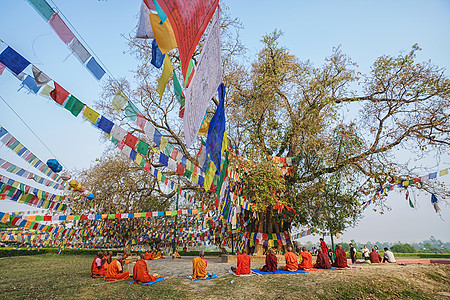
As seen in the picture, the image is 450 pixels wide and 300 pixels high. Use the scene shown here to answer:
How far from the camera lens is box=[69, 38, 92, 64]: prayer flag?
376 cm

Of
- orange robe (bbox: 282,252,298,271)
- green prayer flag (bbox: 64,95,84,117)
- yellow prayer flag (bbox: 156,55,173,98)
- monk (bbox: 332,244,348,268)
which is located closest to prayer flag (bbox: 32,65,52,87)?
green prayer flag (bbox: 64,95,84,117)

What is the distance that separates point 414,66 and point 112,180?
16035 millimetres

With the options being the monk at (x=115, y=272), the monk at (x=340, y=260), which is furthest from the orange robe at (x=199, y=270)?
the monk at (x=340, y=260)

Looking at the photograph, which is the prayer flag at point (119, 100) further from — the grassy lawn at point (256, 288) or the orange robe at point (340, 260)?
the orange robe at point (340, 260)

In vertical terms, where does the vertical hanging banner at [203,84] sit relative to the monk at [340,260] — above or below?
above

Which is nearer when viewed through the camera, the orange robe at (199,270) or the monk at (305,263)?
the orange robe at (199,270)

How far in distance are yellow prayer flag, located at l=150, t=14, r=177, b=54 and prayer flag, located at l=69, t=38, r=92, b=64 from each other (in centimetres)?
120

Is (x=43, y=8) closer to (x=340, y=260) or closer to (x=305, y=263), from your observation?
(x=305, y=263)

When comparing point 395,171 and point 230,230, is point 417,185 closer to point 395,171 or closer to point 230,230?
point 395,171

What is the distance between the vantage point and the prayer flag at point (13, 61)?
12.1 feet

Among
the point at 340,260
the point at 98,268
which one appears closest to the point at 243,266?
the point at 340,260

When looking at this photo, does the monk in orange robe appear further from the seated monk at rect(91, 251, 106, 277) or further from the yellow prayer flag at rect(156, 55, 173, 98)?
the yellow prayer flag at rect(156, 55, 173, 98)

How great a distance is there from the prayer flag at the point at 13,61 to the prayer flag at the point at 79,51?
745 millimetres

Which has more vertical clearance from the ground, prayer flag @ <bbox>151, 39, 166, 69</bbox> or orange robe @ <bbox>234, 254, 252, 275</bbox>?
prayer flag @ <bbox>151, 39, 166, 69</bbox>
